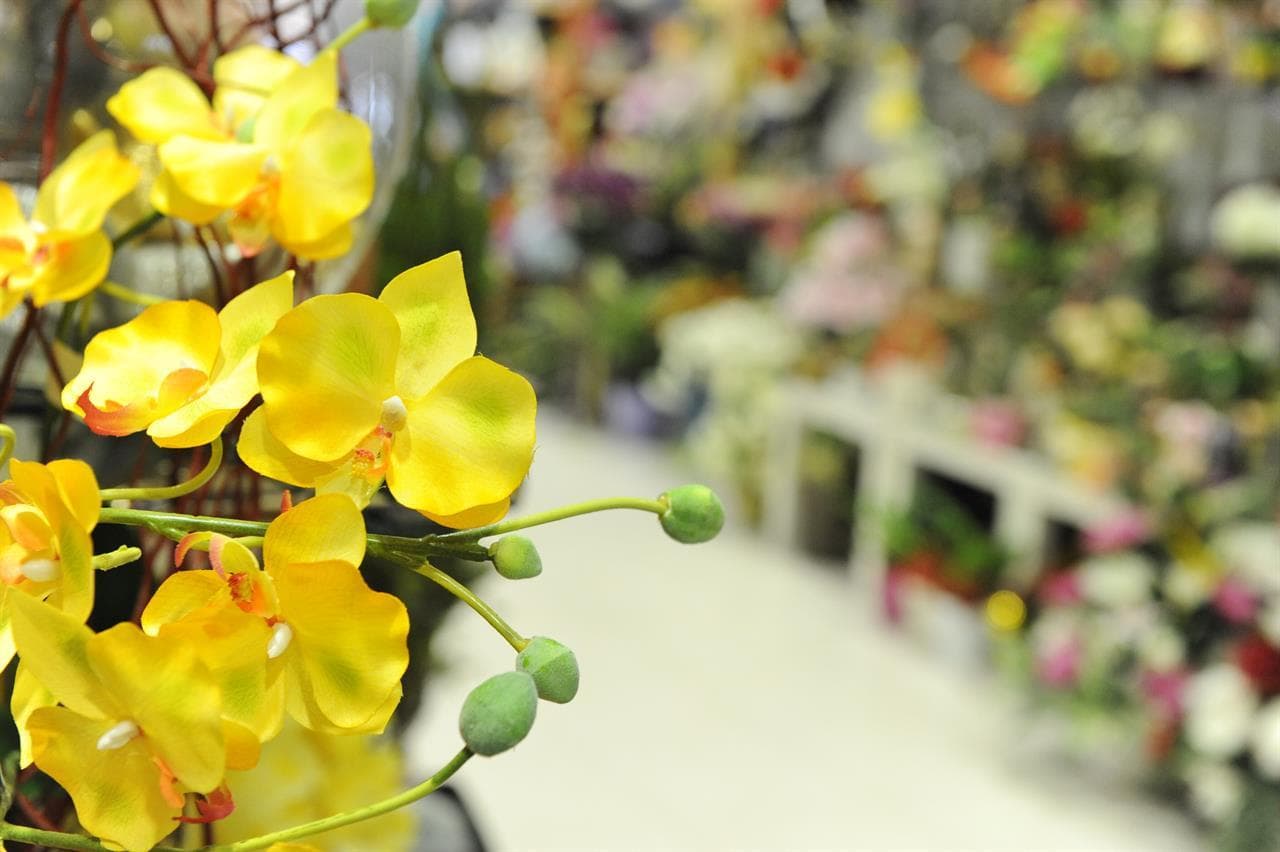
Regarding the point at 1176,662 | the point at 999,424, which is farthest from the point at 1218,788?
the point at 999,424

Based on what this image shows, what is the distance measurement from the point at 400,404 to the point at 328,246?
10 cm

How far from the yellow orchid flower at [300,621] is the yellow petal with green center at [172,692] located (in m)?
0.01

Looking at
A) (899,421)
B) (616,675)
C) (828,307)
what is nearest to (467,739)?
(616,675)

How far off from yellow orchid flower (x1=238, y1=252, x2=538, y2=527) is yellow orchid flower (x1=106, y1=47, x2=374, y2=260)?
0.08 meters

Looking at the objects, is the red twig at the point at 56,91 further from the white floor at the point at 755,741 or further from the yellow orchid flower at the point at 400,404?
the white floor at the point at 755,741

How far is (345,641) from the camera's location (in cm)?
26

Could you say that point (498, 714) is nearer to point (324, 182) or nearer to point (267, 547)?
point (267, 547)

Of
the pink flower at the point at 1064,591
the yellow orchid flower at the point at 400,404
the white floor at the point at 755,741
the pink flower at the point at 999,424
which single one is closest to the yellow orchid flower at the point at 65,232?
the yellow orchid flower at the point at 400,404

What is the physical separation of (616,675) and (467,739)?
2.81 meters

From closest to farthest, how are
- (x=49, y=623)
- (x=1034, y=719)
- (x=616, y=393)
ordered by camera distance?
(x=49, y=623), (x=1034, y=719), (x=616, y=393)

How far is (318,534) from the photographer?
0.83ft

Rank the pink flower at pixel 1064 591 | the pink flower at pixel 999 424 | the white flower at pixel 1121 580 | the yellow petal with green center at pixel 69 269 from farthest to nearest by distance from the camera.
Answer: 1. the pink flower at pixel 999 424
2. the pink flower at pixel 1064 591
3. the white flower at pixel 1121 580
4. the yellow petal with green center at pixel 69 269

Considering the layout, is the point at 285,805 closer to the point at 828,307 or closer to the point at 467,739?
the point at 467,739

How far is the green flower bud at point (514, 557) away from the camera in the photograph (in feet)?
0.88
